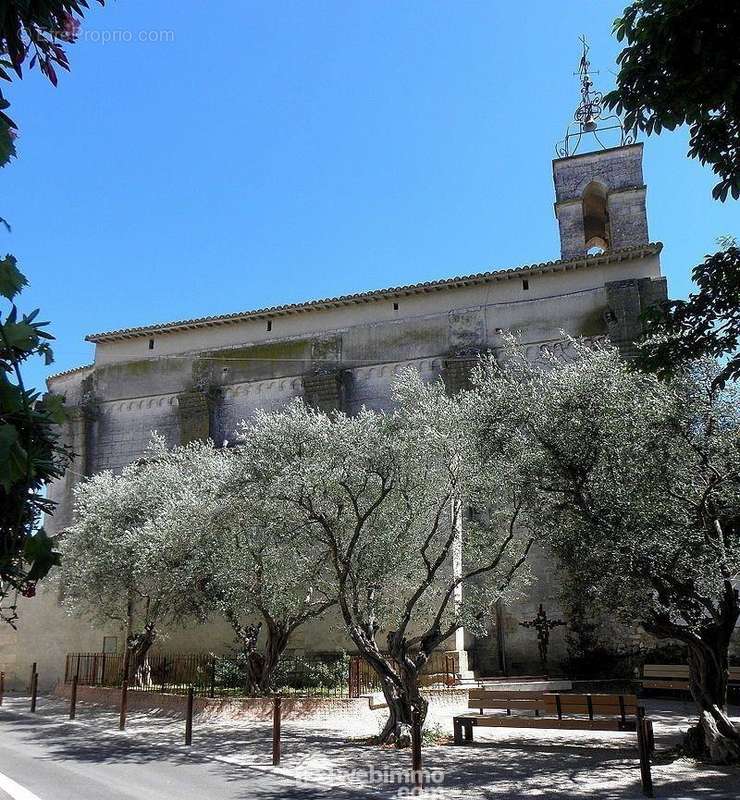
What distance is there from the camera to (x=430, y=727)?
43.5ft

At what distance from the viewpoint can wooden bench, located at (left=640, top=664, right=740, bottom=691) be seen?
1729 centimetres

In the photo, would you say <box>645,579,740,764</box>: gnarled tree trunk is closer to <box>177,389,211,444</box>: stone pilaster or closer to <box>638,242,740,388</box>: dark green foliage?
<box>638,242,740,388</box>: dark green foliage

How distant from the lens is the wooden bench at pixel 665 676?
17.3 meters

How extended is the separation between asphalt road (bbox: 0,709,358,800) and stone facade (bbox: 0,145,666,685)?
29.8 ft

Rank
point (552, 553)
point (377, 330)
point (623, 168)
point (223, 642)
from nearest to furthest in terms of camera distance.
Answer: point (552, 553), point (223, 642), point (377, 330), point (623, 168)

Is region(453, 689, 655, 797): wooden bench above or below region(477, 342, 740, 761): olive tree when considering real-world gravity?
below

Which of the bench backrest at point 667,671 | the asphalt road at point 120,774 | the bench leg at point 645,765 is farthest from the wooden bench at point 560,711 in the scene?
the bench backrest at point 667,671

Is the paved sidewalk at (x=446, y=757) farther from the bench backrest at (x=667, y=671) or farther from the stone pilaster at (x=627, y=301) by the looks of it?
the stone pilaster at (x=627, y=301)

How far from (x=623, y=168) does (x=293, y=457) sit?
72.7 ft

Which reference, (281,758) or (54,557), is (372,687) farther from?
(54,557)

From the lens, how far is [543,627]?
69.1 feet

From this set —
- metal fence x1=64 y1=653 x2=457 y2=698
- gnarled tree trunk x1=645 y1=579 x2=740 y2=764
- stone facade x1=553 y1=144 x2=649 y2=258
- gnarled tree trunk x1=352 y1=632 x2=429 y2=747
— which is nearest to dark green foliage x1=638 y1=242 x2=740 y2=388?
gnarled tree trunk x1=645 y1=579 x2=740 y2=764

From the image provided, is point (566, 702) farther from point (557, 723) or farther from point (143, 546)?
point (143, 546)

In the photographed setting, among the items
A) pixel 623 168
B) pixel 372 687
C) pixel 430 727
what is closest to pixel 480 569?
pixel 430 727
